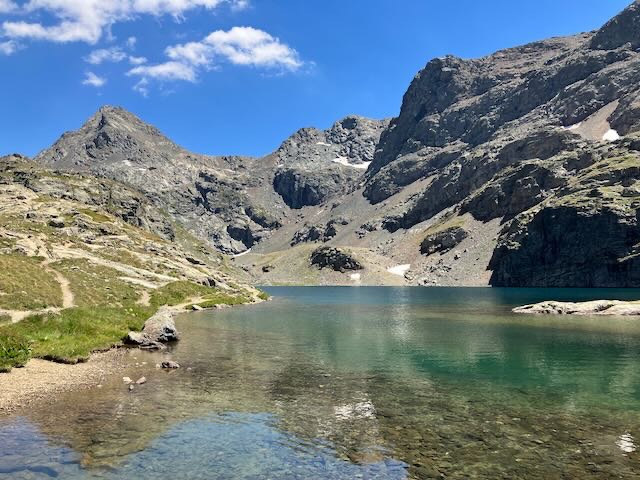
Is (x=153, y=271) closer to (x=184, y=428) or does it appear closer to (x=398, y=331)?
(x=398, y=331)

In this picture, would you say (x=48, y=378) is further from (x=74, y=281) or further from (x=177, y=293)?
(x=177, y=293)

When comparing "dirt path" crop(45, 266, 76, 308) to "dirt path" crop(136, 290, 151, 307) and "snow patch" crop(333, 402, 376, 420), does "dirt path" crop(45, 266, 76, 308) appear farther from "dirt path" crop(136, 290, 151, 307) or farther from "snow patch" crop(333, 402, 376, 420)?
"snow patch" crop(333, 402, 376, 420)

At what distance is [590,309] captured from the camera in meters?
87.9

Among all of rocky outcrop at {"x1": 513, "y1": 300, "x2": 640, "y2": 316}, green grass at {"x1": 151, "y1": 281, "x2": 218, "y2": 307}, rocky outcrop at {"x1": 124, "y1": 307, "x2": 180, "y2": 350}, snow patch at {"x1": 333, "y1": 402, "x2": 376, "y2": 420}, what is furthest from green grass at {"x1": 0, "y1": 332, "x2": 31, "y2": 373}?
rocky outcrop at {"x1": 513, "y1": 300, "x2": 640, "y2": 316}

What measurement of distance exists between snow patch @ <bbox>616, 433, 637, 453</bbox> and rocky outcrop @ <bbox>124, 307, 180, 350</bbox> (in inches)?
1497

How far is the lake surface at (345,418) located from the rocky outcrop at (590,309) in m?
41.7

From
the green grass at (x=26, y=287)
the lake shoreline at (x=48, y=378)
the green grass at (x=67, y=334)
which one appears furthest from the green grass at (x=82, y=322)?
the green grass at (x=26, y=287)

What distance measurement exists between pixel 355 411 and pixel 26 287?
48.9 metres

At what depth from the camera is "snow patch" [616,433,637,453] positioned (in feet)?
64.9

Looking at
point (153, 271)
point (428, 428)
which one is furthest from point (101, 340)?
point (153, 271)

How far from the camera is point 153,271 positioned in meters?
115

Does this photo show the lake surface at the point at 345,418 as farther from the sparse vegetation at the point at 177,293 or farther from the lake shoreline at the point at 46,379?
the sparse vegetation at the point at 177,293

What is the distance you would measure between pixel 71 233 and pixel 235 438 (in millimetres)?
132584

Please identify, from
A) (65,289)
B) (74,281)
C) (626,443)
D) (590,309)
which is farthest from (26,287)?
(590,309)
